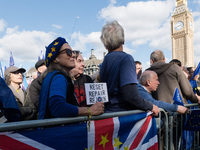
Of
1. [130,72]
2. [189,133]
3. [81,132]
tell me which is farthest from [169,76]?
[81,132]

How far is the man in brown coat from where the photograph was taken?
10.7 feet

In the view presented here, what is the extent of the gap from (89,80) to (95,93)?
53.9 inches

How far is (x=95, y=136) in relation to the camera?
187cm

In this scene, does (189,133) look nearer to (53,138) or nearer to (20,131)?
(53,138)

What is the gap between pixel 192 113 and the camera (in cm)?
317

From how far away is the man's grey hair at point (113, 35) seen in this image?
2385 millimetres

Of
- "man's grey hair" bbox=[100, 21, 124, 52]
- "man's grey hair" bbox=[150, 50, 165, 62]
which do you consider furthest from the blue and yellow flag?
"man's grey hair" bbox=[100, 21, 124, 52]

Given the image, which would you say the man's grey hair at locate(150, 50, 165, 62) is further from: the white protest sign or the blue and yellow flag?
the white protest sign

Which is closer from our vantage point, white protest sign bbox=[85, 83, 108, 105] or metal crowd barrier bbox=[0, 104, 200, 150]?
metal crowd barrier bbox=[0, 104, 200, 150]

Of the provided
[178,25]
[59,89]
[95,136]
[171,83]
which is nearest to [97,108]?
[95,136]

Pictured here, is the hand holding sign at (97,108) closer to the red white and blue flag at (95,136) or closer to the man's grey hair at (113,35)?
the red white and blue flag at (95,136)

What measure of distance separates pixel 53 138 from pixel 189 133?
2792 millimetres

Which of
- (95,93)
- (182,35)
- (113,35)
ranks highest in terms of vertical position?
(182,35)

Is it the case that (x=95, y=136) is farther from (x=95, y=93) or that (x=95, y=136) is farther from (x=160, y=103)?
(x=160, y=103)
